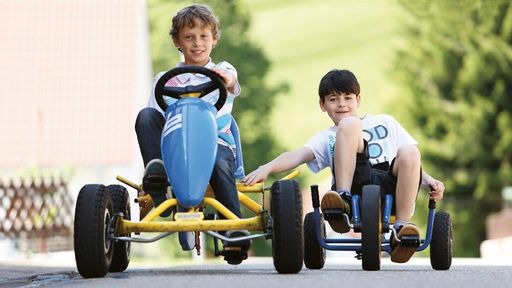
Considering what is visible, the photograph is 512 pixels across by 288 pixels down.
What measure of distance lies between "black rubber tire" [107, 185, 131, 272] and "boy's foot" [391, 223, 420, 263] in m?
1.45

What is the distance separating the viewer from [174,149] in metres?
6.84

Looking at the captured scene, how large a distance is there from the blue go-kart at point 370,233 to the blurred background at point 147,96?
14.3m

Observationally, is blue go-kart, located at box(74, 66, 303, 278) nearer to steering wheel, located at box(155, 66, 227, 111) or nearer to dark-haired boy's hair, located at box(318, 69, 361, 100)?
steering wheel, located at box(155, 66, 227, 111)

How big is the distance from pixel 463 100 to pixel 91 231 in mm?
27670

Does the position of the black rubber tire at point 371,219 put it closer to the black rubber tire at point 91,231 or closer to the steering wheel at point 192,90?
the steering wheel at point 192,90

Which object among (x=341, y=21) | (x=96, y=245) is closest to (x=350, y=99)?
(x=96, y=245)

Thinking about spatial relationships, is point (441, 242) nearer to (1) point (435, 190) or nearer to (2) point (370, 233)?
(1) point (435, 190)

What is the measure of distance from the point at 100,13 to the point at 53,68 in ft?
5.64

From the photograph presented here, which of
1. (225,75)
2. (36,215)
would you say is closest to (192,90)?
(225,75)

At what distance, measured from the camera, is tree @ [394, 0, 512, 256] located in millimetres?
32688

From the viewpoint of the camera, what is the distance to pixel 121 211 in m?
7.30

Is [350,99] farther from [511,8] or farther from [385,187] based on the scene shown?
[511,8]

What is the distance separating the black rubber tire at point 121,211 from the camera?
23.8 feet

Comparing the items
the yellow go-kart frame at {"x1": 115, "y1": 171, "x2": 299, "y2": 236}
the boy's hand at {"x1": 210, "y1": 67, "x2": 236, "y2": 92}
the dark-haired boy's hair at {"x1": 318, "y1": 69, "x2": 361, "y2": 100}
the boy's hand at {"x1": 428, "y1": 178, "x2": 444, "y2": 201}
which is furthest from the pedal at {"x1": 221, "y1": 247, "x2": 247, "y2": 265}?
the dark-haired boy's hair at {"x1": 318, "y1": 69, "x2": 361, "y2": 100}
